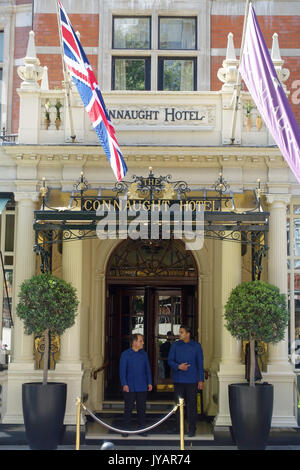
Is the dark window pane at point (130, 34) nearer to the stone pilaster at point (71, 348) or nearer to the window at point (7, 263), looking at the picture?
the window at point (7, 263)

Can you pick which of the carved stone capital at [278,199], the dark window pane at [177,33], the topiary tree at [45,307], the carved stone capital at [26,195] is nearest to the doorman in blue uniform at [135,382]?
the topiary tree at [45,307]

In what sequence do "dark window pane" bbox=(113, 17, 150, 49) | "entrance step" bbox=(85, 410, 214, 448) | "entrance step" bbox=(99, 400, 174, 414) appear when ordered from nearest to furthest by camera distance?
Answer: "entrance step" bbox=(85, 410, 214, 448) < "entrance step" bbox=(99, 400, 174, 414) < "dark window pane" bbox=(113, 17, 150, 49)

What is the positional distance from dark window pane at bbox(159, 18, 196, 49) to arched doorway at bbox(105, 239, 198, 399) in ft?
15.6

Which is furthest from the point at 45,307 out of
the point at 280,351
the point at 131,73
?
the point at 131,73

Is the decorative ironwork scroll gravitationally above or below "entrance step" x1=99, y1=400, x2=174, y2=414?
above

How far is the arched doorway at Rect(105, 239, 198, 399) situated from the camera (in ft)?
47.2

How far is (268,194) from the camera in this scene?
40.0 ft

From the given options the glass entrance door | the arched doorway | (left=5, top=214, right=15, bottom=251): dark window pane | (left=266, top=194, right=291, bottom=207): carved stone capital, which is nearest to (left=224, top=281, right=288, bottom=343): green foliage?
(left=266, top=194, right=291, bottom=207): carved stone capital

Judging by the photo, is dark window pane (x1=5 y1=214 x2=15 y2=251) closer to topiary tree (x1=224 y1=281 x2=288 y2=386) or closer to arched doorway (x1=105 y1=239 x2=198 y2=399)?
arched doorway (x1=105 y1=239 x2=198 y2=399)

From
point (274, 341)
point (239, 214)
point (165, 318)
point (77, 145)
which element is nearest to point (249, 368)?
point (274, 341)

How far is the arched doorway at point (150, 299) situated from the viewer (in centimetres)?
1438

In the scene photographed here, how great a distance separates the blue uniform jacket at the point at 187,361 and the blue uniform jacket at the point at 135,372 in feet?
1.68

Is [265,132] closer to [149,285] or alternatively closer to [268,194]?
[268,194]

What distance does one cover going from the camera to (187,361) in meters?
12.1
